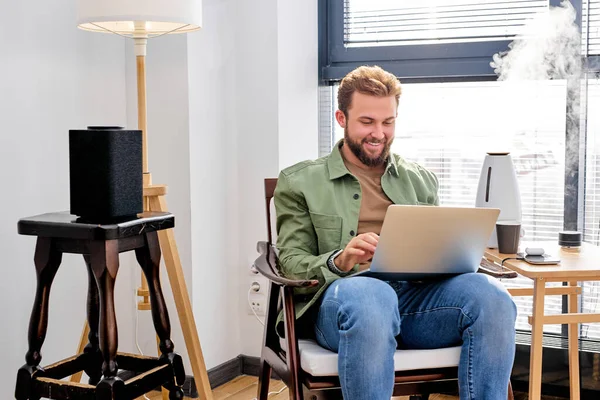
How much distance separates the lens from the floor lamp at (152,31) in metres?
2.21

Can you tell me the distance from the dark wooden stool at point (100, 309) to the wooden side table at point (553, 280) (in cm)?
95

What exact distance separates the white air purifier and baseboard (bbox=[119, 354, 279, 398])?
1.09 m

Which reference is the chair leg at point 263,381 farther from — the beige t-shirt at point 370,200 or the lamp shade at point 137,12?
the lamp shade at point 137,12

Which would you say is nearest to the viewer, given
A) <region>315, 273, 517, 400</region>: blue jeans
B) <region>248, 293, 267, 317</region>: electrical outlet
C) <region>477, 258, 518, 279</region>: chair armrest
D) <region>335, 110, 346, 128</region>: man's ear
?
<region>315, 273, 517, 400</region>: blue jeans

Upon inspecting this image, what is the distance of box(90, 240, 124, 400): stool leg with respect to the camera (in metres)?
2.01

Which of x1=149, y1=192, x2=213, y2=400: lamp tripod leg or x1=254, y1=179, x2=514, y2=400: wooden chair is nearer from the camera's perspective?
x1=254, y1=179, x2=514, y2=400: wooden chair

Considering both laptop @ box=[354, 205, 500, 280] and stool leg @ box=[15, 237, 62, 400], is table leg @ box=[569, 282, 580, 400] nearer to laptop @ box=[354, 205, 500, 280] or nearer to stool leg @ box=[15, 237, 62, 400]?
laptop @ box=[354, 205, 500, 280]

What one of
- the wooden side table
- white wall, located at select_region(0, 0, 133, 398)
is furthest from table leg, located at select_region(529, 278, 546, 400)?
white wall, located at select_region(0, 0, 133, 398)

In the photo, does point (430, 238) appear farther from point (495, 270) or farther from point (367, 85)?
point (367, 85)

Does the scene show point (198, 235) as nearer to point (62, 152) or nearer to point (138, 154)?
point (62, 152)

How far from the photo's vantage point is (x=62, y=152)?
2.61m

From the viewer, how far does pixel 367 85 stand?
7.20ft

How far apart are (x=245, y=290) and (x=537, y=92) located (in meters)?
1.27

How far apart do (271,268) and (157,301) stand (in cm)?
35
